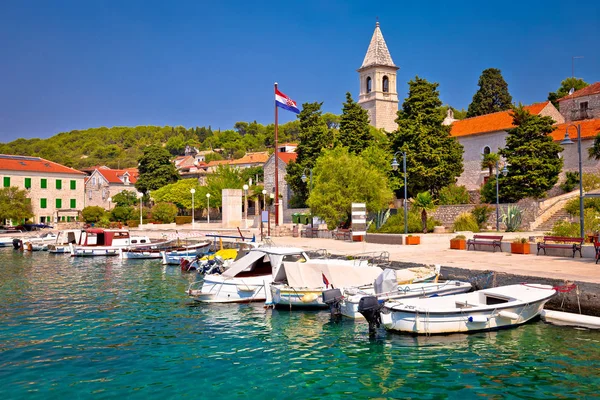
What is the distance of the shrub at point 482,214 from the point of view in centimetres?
3887

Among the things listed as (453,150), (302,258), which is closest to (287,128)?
(453,150)

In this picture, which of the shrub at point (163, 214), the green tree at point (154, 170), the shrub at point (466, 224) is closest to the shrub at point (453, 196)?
the shrub at point (466, 224)

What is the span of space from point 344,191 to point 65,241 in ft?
85.5

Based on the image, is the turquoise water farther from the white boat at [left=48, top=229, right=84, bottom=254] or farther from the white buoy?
the white boat at [left=48, top=229, right=84, bottom=254]

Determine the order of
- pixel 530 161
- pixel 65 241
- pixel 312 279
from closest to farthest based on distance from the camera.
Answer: pixel 312 279, pixel 530 161, pixel 65 241

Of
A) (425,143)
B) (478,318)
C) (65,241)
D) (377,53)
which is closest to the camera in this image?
(478,318)

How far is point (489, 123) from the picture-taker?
192 ft

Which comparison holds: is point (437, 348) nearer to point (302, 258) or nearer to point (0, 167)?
point (302, 258)

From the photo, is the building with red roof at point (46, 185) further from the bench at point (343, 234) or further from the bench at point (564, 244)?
the bench at point (564, 244)

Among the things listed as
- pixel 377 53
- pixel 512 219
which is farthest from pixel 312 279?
pixel 377 53

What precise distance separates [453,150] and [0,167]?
55.4 meters

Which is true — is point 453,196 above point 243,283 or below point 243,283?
above

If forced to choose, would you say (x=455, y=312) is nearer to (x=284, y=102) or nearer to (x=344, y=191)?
(x=344, y=191)

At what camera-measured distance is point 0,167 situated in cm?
6594
